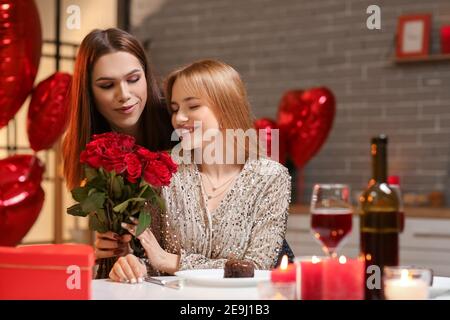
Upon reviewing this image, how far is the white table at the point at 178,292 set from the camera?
1474 millimetres

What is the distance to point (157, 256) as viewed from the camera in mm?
1963

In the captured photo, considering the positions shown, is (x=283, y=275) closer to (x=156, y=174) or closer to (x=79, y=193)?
(x=156, y=174)

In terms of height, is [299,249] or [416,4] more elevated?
[416,4]

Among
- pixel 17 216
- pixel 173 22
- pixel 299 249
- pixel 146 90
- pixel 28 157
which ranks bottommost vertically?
pixel 299 249

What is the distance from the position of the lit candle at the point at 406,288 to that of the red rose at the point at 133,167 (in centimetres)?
61

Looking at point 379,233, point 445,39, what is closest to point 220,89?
point 379,233

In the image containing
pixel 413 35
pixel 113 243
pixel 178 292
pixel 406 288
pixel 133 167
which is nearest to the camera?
pixel 406 288

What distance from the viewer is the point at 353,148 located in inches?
184

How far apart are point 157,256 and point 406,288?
82 cm

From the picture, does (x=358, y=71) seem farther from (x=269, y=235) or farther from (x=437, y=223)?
(x=269, y=235)

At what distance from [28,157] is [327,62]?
81.9 inches

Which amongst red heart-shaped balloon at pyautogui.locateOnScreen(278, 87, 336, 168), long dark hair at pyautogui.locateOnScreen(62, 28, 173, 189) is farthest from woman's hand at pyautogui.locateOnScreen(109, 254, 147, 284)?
red heart-shaped balloon at pyautogui.locateOnScreen(278, 87, 336, 168)

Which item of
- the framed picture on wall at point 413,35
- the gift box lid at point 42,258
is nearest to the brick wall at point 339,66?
the framed picture on wall at point 413,35
